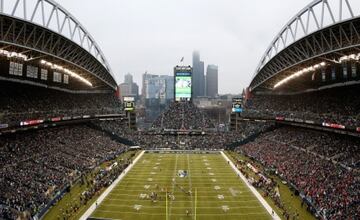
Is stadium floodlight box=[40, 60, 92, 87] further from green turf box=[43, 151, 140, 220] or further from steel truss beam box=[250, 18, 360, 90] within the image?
steel truss beam box=[250, 18, 360, 90]

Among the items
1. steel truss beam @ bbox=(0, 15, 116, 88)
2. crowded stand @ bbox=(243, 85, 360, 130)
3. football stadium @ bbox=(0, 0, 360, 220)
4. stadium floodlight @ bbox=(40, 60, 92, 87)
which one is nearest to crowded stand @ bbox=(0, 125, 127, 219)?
football stadium @ bbox=(0, 0, 360, 220)

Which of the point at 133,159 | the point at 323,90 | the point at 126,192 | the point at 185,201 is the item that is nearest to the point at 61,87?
the point at 133,159

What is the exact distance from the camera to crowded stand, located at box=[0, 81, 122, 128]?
43312 millimetres

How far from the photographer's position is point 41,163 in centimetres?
4144

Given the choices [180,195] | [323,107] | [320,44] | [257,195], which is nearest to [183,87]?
[323,107]

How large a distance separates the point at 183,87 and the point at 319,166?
69.0 metres

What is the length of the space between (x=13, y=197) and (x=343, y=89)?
46.5 metres

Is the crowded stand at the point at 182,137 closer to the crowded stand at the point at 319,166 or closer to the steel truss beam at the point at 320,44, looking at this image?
the crowded stand at the point at 319,166

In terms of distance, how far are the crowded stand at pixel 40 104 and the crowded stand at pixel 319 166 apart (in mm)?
32272

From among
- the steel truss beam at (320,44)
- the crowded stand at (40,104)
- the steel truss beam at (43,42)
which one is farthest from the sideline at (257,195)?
the crowded stand at (40,104)

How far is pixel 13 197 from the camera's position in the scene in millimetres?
30688

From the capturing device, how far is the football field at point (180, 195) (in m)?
31.1

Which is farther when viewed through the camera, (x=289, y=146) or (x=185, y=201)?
(x=289, y=146)

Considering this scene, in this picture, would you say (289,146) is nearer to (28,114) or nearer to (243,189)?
(243,189)
